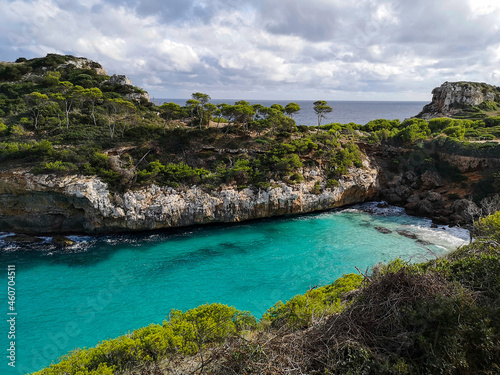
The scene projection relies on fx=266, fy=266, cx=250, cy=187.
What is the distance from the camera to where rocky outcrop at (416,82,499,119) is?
46500 millimetres

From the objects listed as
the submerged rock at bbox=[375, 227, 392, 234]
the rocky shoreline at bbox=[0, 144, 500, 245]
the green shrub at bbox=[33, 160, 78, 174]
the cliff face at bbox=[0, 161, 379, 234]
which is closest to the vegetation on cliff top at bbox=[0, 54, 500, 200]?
the green shrub at bbox=[33, 160, 78, 174]

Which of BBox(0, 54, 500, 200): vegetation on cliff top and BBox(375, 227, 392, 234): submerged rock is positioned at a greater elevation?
BBox(0, 54, 500, 200): vegetation on cliff top

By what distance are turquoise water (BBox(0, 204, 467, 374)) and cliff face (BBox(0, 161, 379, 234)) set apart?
1129 mm

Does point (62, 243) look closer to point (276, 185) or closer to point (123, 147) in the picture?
point (123, 147)

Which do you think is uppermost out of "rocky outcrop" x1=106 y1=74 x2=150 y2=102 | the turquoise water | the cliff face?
"rocky outcrop" x1=106 y1=74 x2=150 y2=102

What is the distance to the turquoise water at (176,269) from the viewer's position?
40.1 feet

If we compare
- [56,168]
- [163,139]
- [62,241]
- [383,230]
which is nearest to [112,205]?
[62,241]

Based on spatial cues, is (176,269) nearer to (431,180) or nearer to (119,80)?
(431,180)

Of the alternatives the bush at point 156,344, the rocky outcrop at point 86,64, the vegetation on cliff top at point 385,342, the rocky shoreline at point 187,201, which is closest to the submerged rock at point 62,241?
the rocky shoreline at point 187,201

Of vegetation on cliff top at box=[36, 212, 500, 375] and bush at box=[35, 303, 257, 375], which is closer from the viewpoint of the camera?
vegetation on cliff top at box=[36, 212, 500, 375]

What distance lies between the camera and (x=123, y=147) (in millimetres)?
24922

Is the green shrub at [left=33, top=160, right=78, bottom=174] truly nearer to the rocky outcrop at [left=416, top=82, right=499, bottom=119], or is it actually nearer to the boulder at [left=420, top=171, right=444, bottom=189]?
the boulder at [left=420, top=171, right=444, bottom=189]

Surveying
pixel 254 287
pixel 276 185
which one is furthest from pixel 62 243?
pixel 276 185

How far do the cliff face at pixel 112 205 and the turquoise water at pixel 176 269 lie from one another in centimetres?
113
